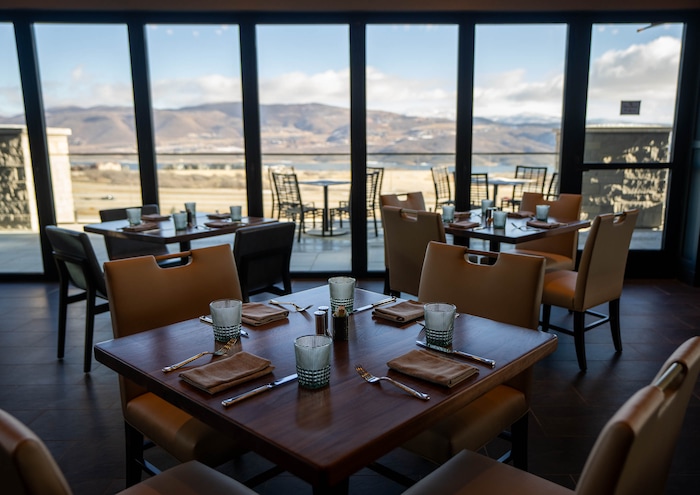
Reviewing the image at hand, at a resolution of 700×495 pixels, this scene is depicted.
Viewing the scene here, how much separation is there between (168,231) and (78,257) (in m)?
0.54

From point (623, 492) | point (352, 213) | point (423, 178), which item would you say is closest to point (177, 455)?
point (623, 492)

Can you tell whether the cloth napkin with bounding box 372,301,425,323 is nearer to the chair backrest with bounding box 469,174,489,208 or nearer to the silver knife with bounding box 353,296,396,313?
the silver knife with bounding box 353,296,396,313

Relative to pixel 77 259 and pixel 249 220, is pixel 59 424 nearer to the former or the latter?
pixel 77 259

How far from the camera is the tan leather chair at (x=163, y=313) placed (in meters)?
1.48

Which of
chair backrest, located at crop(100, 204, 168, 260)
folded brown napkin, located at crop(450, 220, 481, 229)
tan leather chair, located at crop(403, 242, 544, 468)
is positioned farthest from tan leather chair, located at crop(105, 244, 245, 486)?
chair backrest, located at crop(100, 204, 168, 260)

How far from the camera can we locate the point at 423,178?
5.00 m

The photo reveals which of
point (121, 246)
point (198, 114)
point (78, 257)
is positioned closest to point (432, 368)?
point (78, 257)

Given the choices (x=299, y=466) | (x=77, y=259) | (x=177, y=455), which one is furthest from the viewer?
(x=77, y=259)

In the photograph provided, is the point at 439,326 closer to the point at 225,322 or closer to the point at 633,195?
the point at 225,322

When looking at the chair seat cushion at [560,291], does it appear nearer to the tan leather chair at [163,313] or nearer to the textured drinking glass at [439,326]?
the textured drinking glass at [439,326]

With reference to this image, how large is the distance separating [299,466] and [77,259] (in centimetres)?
239

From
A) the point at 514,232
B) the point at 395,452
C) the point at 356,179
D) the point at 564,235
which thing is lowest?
the point at 395,452

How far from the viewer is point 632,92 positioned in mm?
4730

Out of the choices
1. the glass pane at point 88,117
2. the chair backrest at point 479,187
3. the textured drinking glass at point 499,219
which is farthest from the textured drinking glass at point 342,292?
the chair backrest at point 479,187
